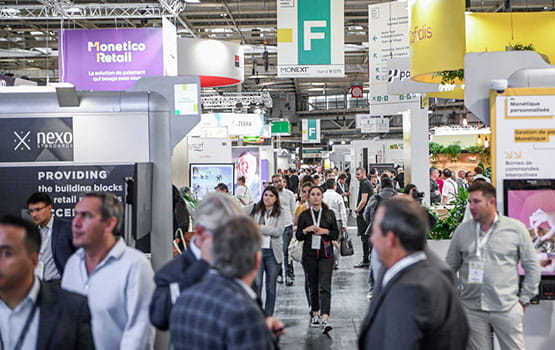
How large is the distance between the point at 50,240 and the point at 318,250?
306cm

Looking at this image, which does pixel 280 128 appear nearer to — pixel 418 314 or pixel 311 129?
pixel 311 129

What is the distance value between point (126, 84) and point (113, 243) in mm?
6835

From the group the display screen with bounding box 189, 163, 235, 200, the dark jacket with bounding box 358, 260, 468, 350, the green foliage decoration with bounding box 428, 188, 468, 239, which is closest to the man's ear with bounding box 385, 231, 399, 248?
the dark jacket with bounding box 358, 260, 468, 350

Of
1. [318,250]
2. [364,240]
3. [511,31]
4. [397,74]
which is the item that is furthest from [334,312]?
[397,74]

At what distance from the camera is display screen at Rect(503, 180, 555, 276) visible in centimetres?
460

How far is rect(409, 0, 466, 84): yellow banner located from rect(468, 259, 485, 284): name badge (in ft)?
11.7

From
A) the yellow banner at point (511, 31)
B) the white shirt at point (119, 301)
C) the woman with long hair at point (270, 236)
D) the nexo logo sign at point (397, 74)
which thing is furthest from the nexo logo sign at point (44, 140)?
the nexo logo sign at point (397, 74)

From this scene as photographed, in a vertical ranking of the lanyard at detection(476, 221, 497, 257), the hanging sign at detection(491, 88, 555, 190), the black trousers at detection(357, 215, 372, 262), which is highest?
the hanging sign at detection(491, 88, 555, 190)

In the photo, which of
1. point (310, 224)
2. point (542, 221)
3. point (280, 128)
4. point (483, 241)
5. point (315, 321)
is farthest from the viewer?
point (280, 128)

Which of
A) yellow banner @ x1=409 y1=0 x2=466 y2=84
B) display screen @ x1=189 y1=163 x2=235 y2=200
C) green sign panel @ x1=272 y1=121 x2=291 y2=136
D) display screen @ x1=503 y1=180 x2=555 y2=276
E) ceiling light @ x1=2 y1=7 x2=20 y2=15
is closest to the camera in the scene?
display screen @ x1=503 y1=180 x2=555 y2=276

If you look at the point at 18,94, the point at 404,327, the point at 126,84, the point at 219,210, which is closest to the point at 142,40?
the point at 126,84

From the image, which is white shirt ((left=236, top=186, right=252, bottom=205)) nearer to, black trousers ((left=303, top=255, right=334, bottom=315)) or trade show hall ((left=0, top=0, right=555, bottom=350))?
trade show hall ((left=0, top=0, right=555, bottom=350))

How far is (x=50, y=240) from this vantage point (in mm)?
4180

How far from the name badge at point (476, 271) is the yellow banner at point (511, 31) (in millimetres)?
5015
